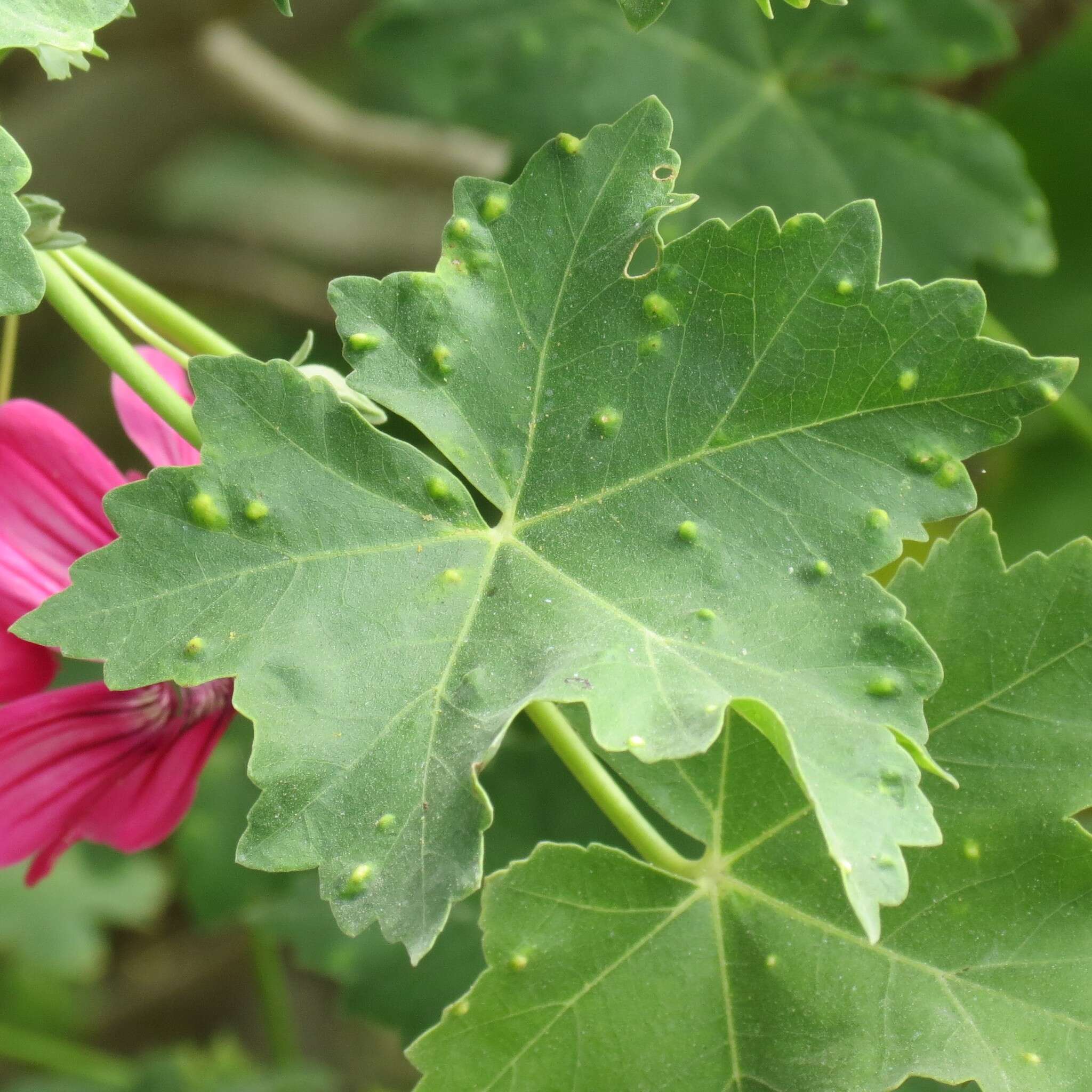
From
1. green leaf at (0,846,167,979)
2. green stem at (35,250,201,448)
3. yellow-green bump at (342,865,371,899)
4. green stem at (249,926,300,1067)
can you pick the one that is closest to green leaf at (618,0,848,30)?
green stem at (35,250,201,448)

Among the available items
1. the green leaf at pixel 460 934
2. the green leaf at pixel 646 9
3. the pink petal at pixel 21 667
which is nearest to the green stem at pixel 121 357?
the pink petal at pixel 21 667

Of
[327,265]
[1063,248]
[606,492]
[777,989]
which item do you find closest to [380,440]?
[606,492]

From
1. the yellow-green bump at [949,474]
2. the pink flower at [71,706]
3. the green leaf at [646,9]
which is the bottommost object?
the pink flower at [71,706]

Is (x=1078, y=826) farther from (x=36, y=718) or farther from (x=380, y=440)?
(x=36, y=718)

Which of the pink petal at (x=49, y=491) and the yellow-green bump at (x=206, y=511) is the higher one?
the yellow-green bump at (x=206, y=511)

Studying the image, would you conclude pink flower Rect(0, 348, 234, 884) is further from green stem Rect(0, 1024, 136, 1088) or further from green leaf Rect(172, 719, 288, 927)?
green stem Rect(0, 1024, 136, 1088)

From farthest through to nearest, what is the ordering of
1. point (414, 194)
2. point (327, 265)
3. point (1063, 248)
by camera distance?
point (327, 265) → point (414, 194) → point (1063, 248)

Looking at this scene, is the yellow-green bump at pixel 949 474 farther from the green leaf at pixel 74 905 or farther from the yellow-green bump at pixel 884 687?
the green leaf at pixel 74 905
